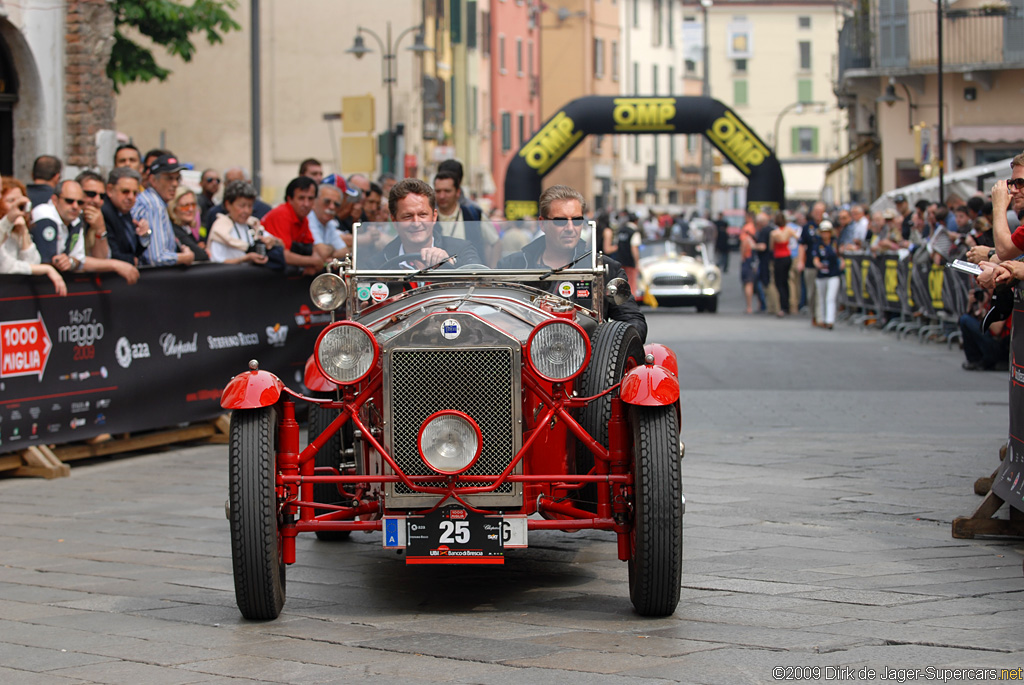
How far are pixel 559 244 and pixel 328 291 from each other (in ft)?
3.73

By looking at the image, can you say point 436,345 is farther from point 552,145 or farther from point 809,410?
point 552,145

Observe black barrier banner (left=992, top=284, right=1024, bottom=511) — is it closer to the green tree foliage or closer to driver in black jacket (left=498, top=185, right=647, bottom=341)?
driver in black jacket (left=498, top=185, right=647, bottom=341)

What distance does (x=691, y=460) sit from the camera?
384 inches

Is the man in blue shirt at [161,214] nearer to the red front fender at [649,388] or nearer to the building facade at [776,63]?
the red front fender at [649,388]

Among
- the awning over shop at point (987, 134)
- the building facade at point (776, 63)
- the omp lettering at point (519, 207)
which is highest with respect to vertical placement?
the building facade at point (776, 63)

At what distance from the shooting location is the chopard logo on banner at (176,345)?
1067cm

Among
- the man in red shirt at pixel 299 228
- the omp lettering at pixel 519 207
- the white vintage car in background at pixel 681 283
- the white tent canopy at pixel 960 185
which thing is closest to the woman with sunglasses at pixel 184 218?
the man in red shirt at pixel 299 228

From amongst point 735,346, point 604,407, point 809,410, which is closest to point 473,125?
point 735,346

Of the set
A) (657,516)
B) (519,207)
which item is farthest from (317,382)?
(519,207)

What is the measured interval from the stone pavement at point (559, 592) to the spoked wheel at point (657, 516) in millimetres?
131

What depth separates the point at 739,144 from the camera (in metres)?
25.6

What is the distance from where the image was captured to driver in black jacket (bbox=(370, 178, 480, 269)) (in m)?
6.77

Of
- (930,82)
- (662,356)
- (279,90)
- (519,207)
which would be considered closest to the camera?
(662,356)

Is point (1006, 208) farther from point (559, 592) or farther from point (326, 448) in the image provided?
point (326, 448)
